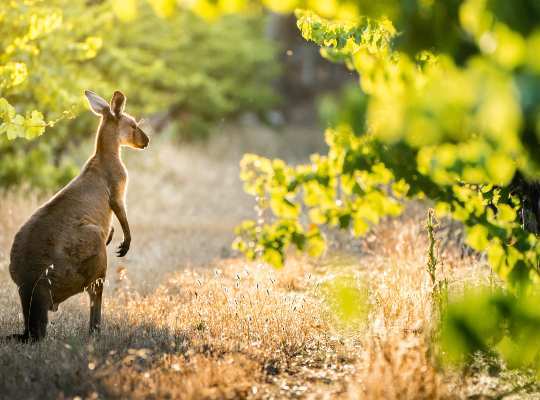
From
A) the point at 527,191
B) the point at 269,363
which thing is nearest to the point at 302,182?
the point at 269,363

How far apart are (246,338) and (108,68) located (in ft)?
42.4

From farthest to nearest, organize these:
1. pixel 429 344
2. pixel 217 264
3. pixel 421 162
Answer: pixel 217 264
pixel 429 344
pixel 421 162

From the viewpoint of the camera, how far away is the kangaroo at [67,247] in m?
5.90

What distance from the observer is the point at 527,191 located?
5.90 m

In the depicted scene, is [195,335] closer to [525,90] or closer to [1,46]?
[525,90]

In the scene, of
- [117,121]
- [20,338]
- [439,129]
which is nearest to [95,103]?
[117,121]

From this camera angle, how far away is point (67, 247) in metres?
6.11

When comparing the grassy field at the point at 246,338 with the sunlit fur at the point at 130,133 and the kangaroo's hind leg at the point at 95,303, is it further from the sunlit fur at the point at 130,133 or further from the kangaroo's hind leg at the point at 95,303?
the sunlit fur at the point at 130,133

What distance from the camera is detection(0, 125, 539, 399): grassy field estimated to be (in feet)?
15.8

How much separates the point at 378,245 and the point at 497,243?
6.94m

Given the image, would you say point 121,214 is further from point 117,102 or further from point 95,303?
point 117,102

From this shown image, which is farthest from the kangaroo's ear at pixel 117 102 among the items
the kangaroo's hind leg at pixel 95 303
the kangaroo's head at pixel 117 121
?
the kangaroo's hind leg at pixel 95 303

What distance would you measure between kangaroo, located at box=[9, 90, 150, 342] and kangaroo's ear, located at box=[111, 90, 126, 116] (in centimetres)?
68

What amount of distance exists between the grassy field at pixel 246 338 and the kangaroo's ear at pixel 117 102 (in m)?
1.66
